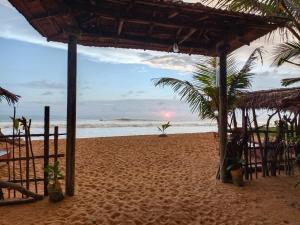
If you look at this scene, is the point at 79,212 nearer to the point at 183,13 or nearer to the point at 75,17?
the point at 75,17

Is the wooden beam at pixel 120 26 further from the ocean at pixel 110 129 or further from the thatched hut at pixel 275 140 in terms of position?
the ocean at pixel 110 129

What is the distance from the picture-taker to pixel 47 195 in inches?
191

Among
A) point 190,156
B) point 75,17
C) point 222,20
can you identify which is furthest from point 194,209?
point 190,156

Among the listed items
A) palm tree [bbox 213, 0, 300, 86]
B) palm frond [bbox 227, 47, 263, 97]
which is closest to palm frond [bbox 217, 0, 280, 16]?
palm tree [bbox 213, 0, 300, 86]

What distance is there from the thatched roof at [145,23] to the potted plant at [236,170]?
7.84 ft

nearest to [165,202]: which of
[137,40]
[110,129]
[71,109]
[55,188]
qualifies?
[55,188]

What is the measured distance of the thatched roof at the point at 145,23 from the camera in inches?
170

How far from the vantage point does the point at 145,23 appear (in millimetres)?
4945

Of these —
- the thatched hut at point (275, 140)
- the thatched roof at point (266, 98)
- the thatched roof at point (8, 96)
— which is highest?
the thatched roof at point (266, 98)

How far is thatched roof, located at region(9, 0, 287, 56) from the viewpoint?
433 cm

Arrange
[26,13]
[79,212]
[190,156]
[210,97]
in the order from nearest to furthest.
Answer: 1. [79,212]
2. [26,13]
3. [210,97]
4. [190,156]

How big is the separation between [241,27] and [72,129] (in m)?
3.66

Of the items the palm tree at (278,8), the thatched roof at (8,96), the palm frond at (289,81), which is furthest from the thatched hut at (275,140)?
the thatched roof at (8,96)

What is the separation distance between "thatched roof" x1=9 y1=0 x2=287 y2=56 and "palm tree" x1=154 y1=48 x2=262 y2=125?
1.48 ft
